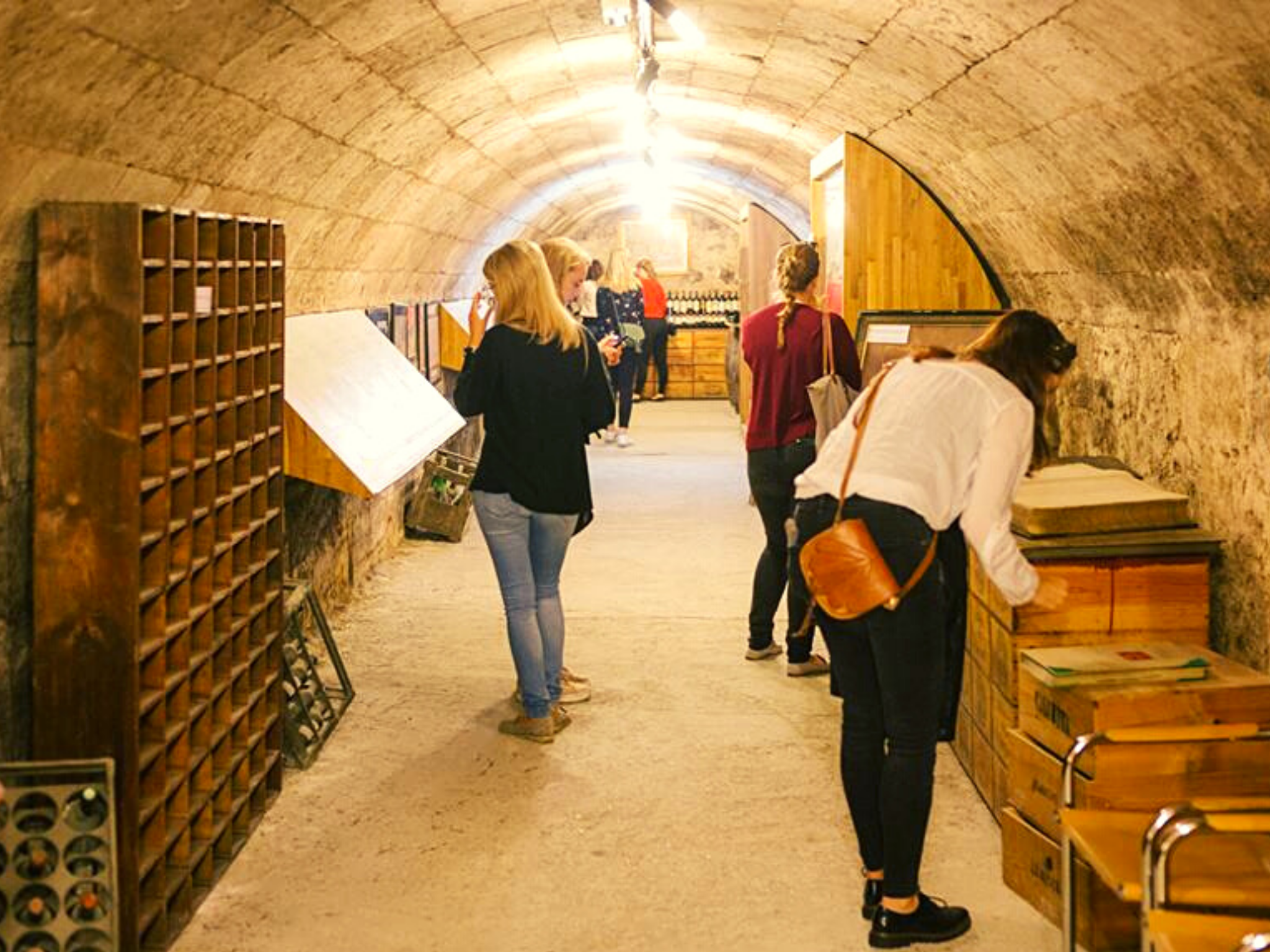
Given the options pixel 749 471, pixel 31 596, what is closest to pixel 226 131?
pixel 31 596

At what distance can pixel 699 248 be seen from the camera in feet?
73.7

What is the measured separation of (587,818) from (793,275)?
7.58 ft

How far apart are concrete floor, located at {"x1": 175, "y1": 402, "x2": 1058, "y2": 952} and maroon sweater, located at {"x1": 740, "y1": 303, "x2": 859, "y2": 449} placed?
955 millimetres

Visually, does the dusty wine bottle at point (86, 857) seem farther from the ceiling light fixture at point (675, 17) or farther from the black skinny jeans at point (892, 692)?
the ceiling light fixture at point (675, 17)

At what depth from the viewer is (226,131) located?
5.01 m

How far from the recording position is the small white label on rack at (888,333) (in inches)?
253

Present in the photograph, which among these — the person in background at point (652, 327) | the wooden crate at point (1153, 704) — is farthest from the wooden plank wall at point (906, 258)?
the person in background at point (652, 327)

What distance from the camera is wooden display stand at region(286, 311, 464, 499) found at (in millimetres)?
5883

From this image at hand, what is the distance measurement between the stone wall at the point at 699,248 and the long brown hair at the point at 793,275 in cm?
1620

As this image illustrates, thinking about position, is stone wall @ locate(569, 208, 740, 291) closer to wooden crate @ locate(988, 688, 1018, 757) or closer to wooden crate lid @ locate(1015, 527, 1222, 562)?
wooden crate @ locate(988, 688, 1018, 757)

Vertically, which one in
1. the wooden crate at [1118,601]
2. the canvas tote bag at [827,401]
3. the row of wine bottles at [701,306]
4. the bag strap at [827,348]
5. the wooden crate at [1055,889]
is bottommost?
the wooden crate at [1055,889]

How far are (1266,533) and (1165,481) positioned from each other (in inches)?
34.4

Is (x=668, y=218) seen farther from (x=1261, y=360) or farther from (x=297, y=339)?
(x=1261, y=360)

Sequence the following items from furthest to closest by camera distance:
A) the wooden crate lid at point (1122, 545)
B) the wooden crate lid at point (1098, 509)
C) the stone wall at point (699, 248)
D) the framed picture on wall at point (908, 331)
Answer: the stone wall at point (699, 248), the framed picture on wall at point (908, 331), the wooden crate lid at point (1098, 509), the wooden crate lid at point (1122, 545)
